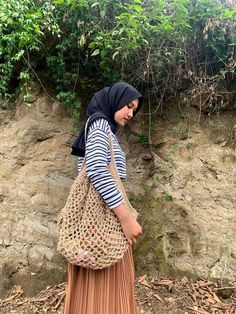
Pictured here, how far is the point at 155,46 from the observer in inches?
129

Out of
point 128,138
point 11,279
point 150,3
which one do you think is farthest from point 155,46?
point 11,279

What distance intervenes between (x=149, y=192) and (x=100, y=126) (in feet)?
5.45

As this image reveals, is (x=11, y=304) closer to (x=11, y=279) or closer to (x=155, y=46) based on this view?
(x=11, y=279)

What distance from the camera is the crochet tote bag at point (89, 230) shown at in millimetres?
1993

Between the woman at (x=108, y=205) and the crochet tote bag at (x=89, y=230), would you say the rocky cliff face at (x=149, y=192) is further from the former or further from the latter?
the crochet tote bag at (x=89, y=230)

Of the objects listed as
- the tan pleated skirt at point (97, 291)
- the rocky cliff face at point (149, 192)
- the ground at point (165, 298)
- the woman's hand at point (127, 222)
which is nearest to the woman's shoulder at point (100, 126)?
the woman's hand at point (127, 222)

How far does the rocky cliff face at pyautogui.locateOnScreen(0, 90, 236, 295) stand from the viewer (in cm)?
329

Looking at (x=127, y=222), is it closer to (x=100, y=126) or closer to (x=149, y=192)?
(x=100, y=126)

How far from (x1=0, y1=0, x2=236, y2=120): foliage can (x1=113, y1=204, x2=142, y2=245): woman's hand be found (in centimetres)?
161

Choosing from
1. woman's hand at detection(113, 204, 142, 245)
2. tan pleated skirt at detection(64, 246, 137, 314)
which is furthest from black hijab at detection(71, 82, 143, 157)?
tan pleated skirt at detection(64, 246, 137, 314)

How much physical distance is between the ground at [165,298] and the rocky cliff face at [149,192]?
0.35ft

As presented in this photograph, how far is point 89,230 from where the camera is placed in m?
2.01

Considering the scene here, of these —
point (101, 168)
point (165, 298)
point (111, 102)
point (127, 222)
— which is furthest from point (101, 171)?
point (165, 298)

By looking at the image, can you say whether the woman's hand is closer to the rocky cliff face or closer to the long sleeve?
the long sleeve
